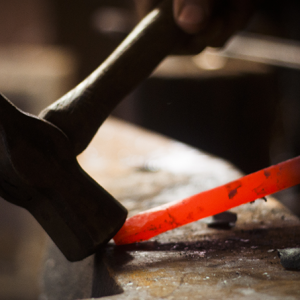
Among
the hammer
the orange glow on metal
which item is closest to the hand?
the hammer

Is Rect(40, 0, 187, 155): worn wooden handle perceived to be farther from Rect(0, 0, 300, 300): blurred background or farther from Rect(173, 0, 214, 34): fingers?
Rect(0, 0, 300, 300): blurred background

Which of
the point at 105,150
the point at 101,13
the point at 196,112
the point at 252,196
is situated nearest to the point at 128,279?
the point at 252,196

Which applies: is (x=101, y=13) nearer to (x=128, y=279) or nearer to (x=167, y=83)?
(x=167, y=83)

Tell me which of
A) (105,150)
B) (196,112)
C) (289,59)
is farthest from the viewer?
(289,59)

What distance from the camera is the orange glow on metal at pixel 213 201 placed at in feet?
2.47

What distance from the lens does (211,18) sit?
134 cm

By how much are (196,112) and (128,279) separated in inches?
89.6

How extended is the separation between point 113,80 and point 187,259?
0.45 m

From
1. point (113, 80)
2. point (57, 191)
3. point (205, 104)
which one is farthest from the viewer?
point (205, 104)

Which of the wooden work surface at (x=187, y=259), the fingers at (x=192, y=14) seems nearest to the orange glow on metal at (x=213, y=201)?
the wooden work surface at (x=187, y=259)

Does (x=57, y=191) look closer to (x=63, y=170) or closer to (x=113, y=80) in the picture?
(x=63, y=170)

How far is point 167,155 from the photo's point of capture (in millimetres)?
1761

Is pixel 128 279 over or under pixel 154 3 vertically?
under

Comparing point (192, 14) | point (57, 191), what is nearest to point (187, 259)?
point (57, 191)
